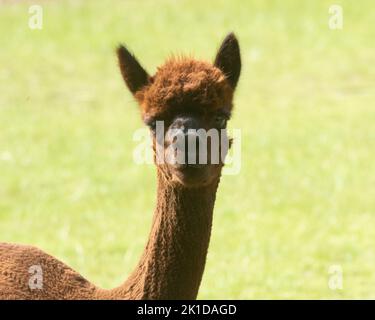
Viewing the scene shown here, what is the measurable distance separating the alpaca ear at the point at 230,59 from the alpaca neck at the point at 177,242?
1.70 ft

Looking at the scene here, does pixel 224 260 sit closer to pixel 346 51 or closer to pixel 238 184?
pixel 238 184

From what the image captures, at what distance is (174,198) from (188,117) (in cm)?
32

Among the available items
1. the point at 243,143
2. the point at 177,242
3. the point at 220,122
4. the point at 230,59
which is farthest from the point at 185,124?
the point at 243,143

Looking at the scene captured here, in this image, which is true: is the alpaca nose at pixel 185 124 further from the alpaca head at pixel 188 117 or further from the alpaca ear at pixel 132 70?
the alpaca ear at pixel 132 70

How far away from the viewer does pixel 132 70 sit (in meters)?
4.32

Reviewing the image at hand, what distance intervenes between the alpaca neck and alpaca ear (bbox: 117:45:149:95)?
377 millimetres

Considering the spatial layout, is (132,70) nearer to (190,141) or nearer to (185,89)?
(185,89)

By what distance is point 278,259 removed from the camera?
8953 millimetres

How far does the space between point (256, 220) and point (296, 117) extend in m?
3.82

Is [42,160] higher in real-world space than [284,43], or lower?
lower

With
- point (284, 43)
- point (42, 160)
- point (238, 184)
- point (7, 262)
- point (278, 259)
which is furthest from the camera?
point (284, 43)

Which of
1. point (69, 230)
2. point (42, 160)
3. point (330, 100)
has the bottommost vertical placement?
point (69, 230)

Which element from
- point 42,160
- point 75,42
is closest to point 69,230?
point 42,160

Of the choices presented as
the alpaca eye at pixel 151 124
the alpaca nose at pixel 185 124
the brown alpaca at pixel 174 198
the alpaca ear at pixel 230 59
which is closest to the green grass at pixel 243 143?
the alpaca ear at pixel 230 59
